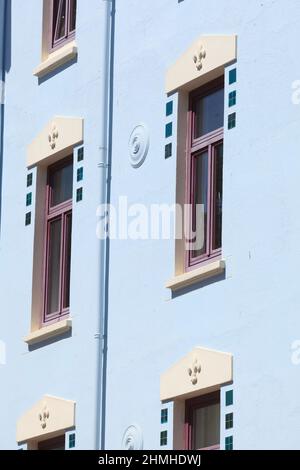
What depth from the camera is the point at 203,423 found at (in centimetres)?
1881

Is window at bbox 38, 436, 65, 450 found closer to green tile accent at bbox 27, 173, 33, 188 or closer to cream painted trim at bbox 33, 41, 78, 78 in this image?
green tile accent at bbox 27, 173, 33, 188

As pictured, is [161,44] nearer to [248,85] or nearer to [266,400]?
[248,85]

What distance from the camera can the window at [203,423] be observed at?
730 inches

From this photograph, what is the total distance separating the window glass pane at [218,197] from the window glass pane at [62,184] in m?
3.00

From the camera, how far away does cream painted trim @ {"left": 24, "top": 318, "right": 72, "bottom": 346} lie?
68.6 ft

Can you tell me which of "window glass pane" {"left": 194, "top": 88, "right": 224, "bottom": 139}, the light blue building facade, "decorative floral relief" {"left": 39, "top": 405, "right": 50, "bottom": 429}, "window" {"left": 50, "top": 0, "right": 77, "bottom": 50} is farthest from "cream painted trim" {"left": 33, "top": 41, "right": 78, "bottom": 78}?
"decorative floral relief" {"left": 39, "top": 405, "right": 50, "bottom": 429}

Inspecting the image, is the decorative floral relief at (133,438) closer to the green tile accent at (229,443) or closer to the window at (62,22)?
the green tile accent at (229,443)

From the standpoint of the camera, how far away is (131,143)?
2048 centimetres

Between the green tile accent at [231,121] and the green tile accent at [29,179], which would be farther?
the green tile accent at [29,179]

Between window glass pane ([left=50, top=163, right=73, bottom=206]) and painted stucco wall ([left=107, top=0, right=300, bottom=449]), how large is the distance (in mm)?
1261

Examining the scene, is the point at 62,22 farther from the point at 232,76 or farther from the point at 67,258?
the point at 232,76

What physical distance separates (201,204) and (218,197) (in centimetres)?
35

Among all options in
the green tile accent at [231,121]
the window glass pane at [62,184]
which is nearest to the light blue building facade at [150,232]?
the green tile accent at [231,121]

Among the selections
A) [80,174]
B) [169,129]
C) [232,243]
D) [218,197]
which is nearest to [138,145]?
[169,129]
